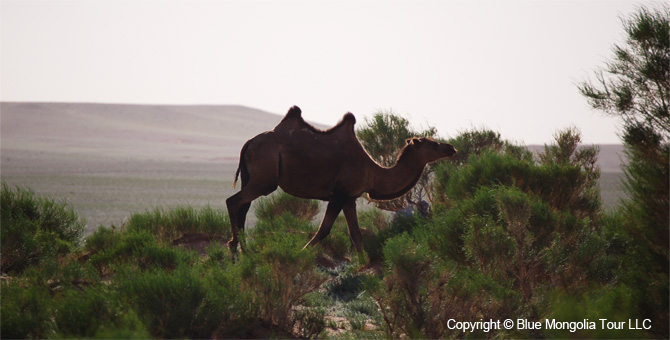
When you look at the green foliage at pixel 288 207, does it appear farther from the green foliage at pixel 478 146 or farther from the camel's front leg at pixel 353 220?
the camel's front leg at pixel 353 220

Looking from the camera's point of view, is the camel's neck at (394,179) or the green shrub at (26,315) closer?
the green shrub at (26,315)

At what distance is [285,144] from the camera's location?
9766mm

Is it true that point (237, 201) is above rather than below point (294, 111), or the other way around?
below

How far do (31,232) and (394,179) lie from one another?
5474 millimetres

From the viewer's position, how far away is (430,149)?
400 inches

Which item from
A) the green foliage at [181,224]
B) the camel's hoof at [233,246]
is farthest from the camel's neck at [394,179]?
the green foliage at [181,224]

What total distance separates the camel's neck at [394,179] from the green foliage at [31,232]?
4.75 m

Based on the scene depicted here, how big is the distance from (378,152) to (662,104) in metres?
9.82

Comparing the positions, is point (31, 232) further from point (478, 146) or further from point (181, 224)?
point (478, 146)

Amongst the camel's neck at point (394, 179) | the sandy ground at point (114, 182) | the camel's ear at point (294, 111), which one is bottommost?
the sandy ground at point (114, 182)

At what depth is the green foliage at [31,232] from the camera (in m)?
9.16

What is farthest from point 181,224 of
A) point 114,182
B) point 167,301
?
point 114,182

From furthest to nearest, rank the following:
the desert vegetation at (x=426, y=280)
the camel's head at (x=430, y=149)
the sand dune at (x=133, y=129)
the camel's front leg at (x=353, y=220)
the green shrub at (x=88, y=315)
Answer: the sand dune at (x=133, y=129) → the camel's head at (x=430, y=149) → the camel's front leg at (x=353, y=220) → the desert vegetation at (x=426, y=280) → the green shrub at (x=88, y=315)

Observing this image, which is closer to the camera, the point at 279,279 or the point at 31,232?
the point at 279,279
